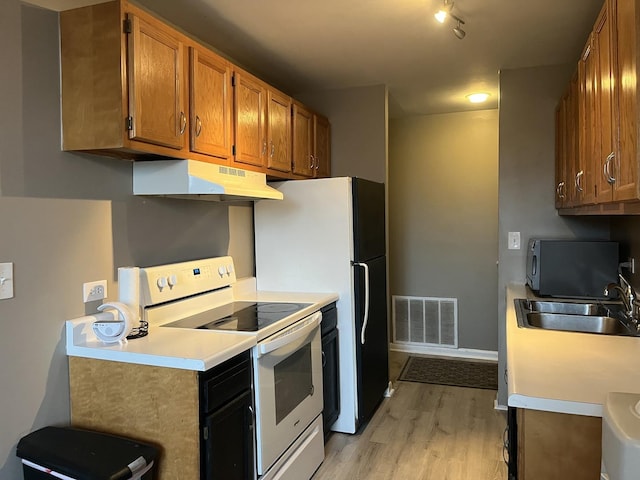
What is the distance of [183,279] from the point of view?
2414 millimetres

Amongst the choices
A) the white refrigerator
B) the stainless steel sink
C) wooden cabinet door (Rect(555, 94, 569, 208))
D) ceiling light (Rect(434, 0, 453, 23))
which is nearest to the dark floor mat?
the white refrigerator

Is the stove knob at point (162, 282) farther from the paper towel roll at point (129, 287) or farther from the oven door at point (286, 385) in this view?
the oven door at point (286, 385)

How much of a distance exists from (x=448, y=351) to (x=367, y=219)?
225 cm

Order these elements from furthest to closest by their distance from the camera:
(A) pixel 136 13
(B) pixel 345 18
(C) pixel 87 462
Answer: (B) pixel 345 18
(A) pixel 136 13
(C) pixel 87 462

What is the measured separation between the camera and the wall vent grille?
4.77m

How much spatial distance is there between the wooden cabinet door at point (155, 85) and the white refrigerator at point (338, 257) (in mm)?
1099

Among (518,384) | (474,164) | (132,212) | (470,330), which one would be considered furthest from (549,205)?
(132,212)

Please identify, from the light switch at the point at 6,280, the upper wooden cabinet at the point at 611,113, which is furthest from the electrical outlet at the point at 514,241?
the light switch at the point at 6,280

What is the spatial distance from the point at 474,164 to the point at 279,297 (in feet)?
8.73

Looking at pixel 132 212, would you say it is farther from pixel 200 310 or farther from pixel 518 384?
pixel 518 384

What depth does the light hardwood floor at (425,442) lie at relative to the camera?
2604 mm

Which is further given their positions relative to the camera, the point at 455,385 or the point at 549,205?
the point at 455,385

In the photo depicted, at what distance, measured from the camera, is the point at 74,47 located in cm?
184

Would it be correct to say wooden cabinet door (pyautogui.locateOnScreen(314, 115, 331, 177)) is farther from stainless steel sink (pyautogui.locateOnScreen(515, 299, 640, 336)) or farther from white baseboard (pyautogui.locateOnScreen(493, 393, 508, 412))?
white baseboard (pyautogui.locateOnScreen(493, 393, 508, 412))
